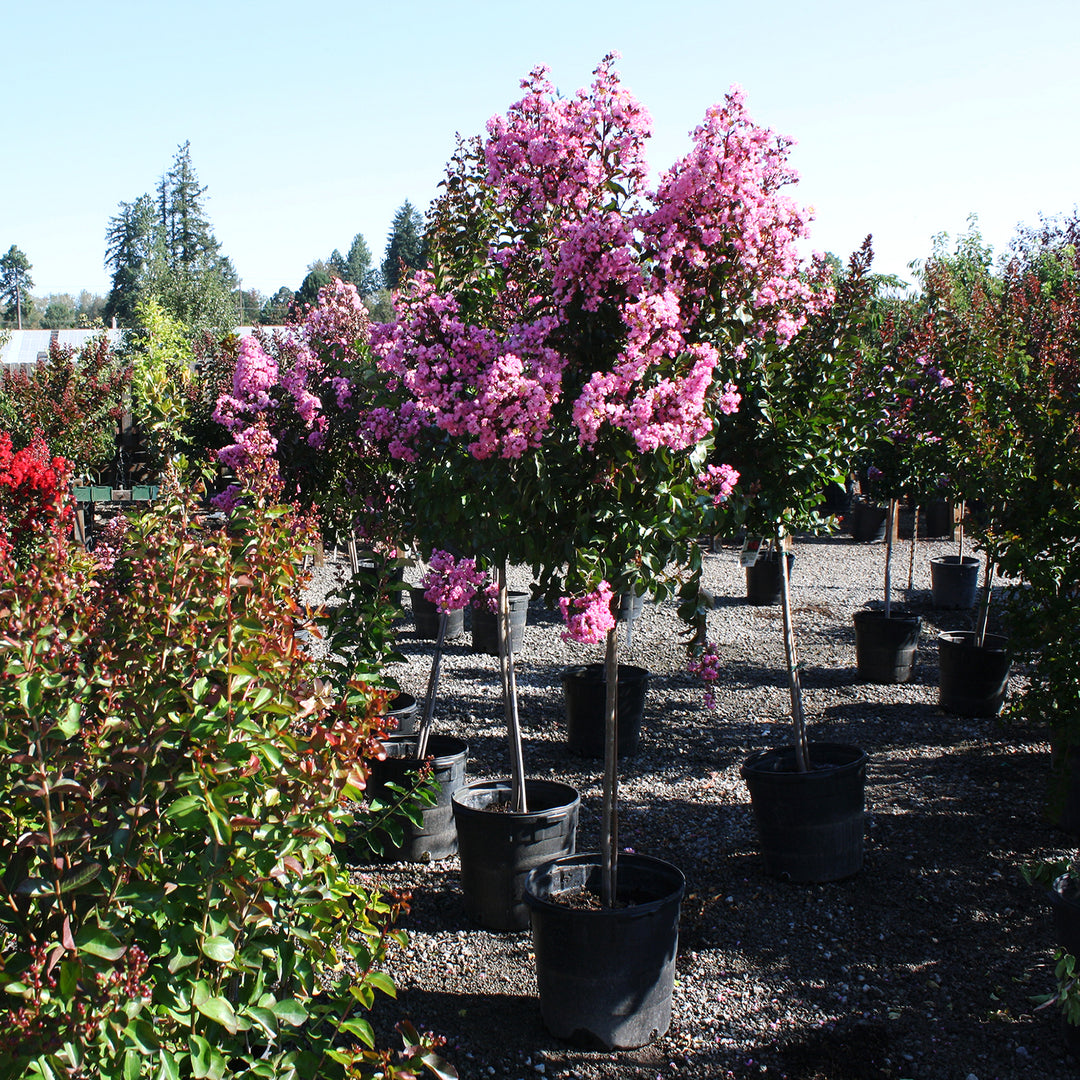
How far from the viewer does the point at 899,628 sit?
736cm

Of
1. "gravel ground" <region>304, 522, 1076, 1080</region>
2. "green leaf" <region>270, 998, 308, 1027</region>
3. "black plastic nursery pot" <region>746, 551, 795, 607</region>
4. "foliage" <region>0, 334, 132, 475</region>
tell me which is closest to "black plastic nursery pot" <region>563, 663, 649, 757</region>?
"gravel ground" <region>304, 522, 1076, 1080</region>

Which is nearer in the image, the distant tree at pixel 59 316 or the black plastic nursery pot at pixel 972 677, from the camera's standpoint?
the black plastic nursery pot at pixel 972 677

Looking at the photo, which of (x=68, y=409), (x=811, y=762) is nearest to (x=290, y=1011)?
(x=811, y=762)

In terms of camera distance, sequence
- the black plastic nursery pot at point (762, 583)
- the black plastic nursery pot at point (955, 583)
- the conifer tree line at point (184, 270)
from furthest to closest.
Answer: the conifer tree line at point (184, 270) < the black plastic nursery pot at point (762, 583) < the black plastic nursery pot at point (955, 583)

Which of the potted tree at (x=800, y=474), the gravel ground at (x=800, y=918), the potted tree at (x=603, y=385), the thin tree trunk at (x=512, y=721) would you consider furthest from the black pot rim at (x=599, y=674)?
the potted tree at (x=603, y=385)

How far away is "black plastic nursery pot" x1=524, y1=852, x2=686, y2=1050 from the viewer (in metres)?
2.96

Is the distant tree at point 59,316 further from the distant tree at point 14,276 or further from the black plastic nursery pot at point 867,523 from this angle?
the black plastic nursery pot at point 867,523

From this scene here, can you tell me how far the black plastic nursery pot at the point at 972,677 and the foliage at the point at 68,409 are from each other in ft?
32.1

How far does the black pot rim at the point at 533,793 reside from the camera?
380 centimetres

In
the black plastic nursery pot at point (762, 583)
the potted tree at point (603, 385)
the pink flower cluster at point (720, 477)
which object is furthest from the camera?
the black plastic nursery pot at point (762, 583)

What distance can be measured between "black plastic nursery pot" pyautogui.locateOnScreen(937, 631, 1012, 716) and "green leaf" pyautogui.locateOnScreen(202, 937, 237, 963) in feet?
20.1

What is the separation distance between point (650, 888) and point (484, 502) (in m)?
1.55

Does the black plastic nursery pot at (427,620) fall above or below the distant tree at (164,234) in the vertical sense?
below

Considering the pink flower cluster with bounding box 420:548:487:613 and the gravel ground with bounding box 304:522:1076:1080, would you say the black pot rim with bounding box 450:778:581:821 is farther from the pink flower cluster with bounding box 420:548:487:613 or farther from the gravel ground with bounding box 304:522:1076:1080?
the pink flower cluster with bounding box 420:548:487:613
